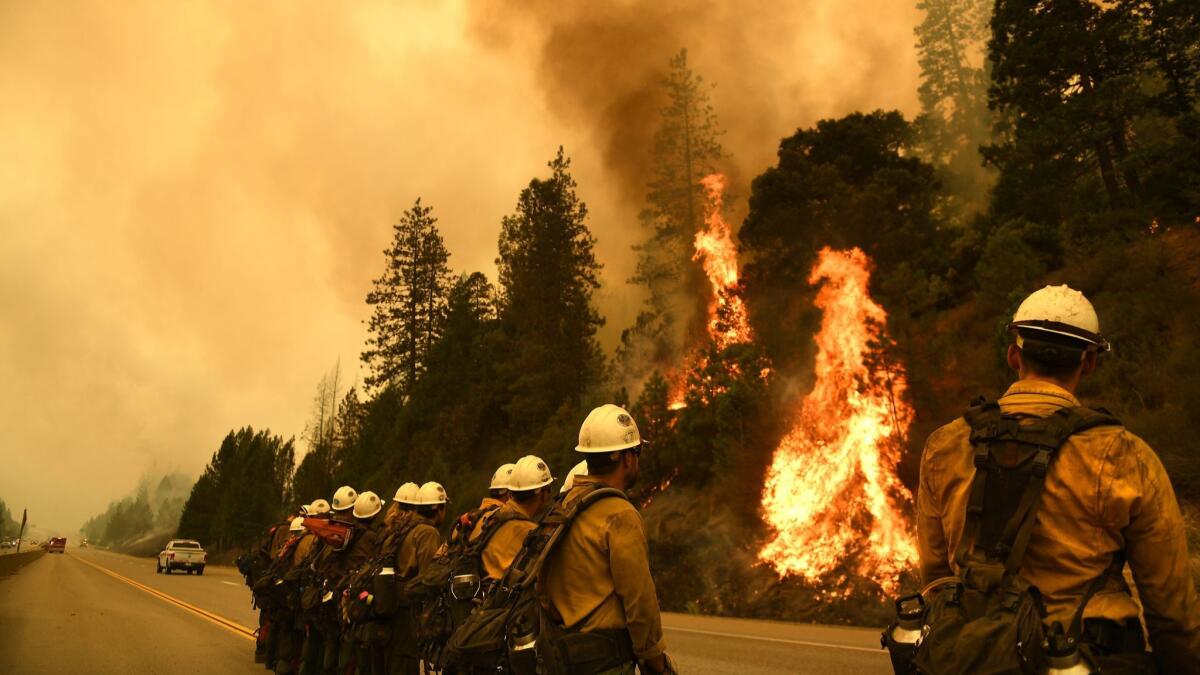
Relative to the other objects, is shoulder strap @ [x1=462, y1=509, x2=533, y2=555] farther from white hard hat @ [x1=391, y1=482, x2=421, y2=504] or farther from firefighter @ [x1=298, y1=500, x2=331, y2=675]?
firefighter @ [x1=298, y1=500, x2=331, y2=675]

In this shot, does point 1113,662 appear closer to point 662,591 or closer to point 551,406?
point 662,591

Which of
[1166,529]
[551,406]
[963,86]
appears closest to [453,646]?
[1166,529]

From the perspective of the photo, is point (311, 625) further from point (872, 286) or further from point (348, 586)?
point (872, 286)

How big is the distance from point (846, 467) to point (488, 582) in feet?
53.3

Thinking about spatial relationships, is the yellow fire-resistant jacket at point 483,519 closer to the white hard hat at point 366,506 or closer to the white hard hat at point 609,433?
the white hard hat at point 609,433

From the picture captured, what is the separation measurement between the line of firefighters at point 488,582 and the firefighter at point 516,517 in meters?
0.01

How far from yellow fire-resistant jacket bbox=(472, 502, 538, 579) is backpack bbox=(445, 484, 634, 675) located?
1540 mm

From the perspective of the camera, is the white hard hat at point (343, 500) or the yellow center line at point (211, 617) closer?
the white hard hat at point (343, 500)

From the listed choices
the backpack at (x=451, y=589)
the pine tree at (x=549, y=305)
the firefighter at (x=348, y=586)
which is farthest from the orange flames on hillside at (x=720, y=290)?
the backpack at (x=451, y=589)

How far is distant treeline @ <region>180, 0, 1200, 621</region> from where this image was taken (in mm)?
19797

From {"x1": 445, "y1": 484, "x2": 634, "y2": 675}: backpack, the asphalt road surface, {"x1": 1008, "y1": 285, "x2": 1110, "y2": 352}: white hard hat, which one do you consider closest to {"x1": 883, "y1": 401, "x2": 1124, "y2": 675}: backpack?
{"x1": 1008, "y1": 285, "x2": 1110, "y2": 352}: white hard hat

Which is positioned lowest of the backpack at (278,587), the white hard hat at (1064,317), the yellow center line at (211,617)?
the yellow center line at (211,617)

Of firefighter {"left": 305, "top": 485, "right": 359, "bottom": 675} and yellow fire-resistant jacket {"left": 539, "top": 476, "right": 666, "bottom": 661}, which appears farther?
firefighter {"left": 305, "top": 485, "right": 359, "bottom": 675}

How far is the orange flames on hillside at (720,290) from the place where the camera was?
95.5 feet
